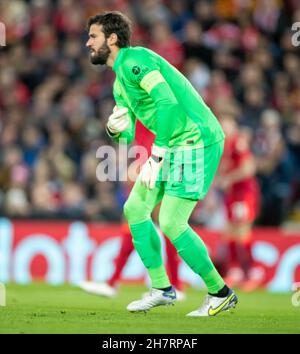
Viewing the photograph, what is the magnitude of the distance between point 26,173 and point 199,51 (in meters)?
3.88

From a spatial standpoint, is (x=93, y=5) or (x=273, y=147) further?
(x=93, y=5)

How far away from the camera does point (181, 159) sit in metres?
8.05

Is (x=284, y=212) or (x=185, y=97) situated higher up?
(x=185, y=97)

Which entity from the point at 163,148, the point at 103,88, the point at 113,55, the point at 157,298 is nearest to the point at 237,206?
the point at 103,88

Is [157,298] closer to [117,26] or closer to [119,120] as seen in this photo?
[119,120]

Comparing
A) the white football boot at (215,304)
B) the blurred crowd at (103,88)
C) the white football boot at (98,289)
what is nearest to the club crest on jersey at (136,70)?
the white football boot at (215,304)

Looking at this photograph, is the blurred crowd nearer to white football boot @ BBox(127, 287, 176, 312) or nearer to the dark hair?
white football boot @ BBox(127, 287, 176, 312)

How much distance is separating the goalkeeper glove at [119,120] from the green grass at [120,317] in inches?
59.8

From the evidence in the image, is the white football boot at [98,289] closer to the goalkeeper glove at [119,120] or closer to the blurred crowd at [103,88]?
the goalkeeper glove at [119,120]

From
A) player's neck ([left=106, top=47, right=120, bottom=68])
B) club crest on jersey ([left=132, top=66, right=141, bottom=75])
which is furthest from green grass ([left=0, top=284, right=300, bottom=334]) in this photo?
player's neck ([left=106, top=47, right=120, bottom=68])

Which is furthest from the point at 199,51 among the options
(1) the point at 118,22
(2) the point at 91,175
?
(1) the point at 118,22

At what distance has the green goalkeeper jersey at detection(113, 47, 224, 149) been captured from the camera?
776cm

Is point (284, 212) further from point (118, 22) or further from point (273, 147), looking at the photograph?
point (118, 22)

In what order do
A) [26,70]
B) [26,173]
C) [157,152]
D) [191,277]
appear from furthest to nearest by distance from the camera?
[26,70] → [26,173] → [191,277] → [157,152]
